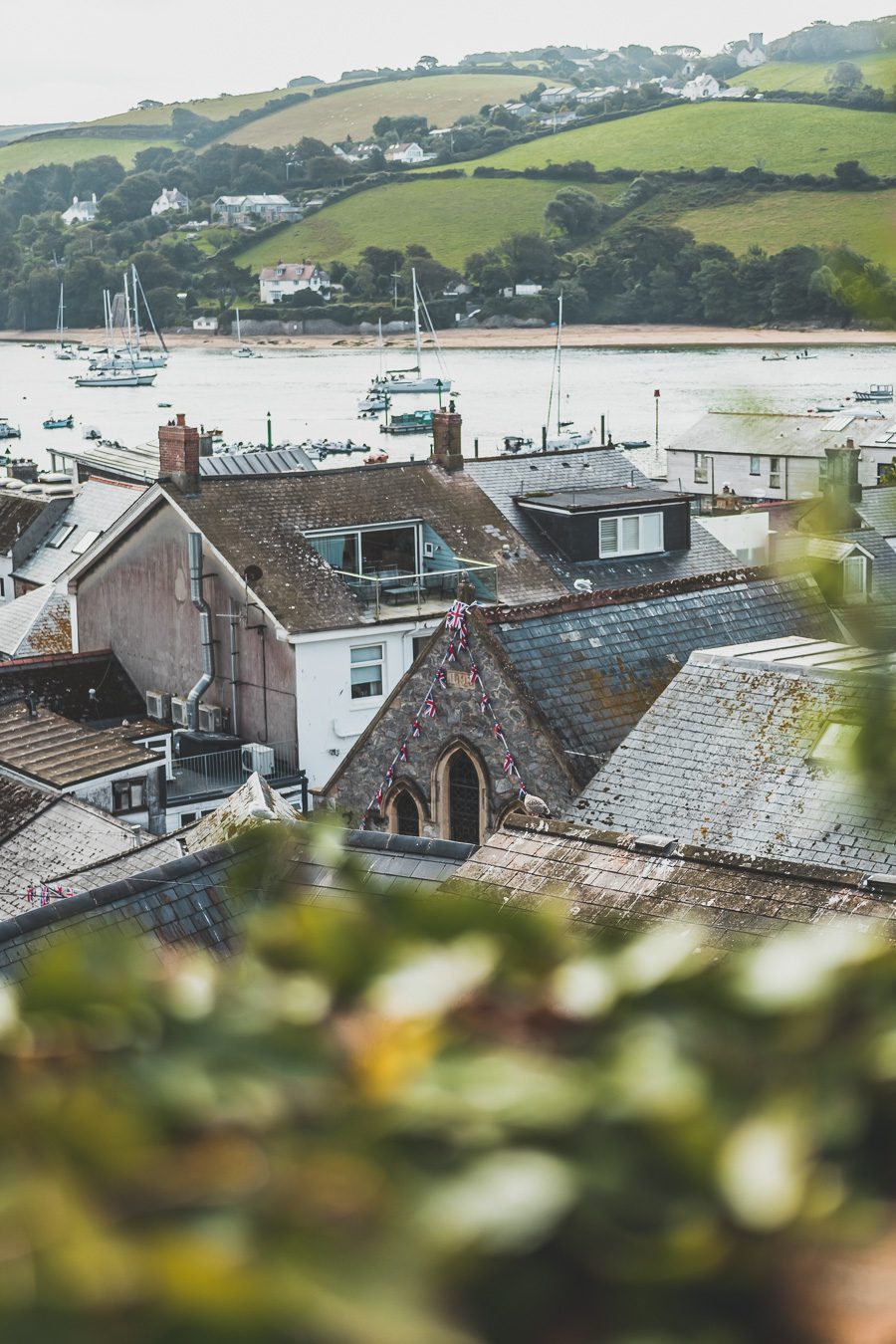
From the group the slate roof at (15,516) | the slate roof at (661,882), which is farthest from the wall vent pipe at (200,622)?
the slate roof at (661,882)

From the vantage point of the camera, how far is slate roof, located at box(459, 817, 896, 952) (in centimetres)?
1091

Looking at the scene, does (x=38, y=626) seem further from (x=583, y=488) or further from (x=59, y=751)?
(x=59, y=751)

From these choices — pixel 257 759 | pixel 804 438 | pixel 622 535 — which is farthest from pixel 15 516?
pixel 804 438

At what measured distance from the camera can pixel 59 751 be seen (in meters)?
28.9

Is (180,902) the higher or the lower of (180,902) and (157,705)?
the higher

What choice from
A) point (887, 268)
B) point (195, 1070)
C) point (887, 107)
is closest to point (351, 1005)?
point (195, 1070)

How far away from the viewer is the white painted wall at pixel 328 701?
3556 cm

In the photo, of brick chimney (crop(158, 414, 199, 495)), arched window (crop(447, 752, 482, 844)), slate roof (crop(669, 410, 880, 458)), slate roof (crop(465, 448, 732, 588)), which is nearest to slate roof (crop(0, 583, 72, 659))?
brick chimney (crop(158, 414, 199, 495))

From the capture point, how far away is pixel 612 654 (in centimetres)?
2183

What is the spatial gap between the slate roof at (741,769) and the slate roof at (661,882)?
461cm

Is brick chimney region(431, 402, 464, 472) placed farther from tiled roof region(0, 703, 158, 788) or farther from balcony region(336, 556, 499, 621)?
tiled roof region(0, 703, 158, 788)

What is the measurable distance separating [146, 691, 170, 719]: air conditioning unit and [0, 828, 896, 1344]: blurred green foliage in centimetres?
3743

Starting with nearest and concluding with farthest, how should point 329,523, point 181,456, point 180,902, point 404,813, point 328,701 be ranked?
point 180,902 < point 404,813 < point 328,701 < point 181,456 < point 329,523

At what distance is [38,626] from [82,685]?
216 inches
